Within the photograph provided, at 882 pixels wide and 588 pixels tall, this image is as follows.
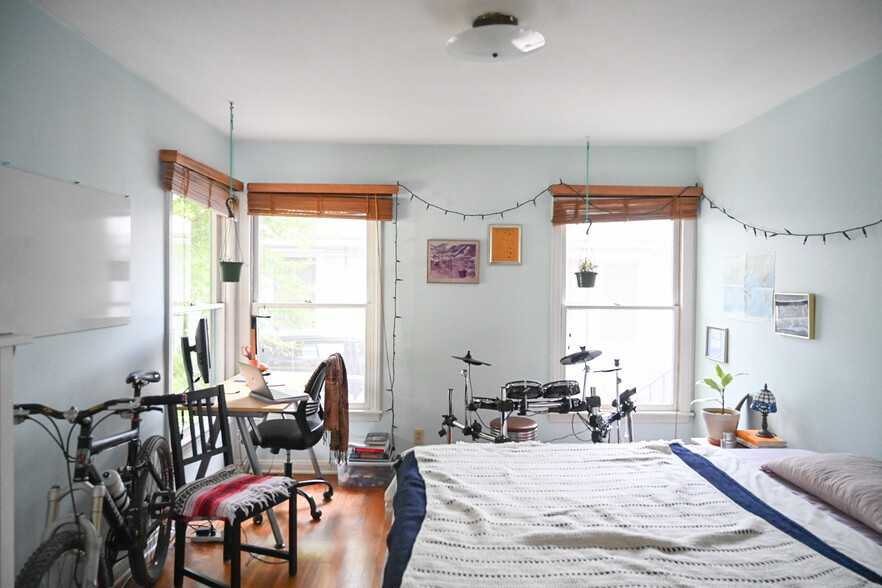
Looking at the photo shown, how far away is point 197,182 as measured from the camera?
10.9 feet

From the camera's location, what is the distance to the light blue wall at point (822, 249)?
97.0 inches

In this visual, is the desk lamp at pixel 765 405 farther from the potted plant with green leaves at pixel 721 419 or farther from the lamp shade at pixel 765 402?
the potted plant with green leaves at pixel 721 419

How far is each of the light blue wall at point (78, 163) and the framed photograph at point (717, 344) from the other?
3633 millimetres

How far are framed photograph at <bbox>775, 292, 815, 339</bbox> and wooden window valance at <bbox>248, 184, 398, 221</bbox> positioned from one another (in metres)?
2.67

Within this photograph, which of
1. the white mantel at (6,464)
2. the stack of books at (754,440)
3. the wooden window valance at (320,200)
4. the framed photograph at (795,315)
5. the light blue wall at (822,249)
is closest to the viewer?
the white mantel at (6,464)

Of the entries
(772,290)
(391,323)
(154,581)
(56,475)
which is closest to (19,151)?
(56,475)

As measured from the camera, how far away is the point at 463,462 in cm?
244

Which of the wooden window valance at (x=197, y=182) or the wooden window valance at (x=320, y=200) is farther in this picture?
the wooden window valance at (x=320, y=200)

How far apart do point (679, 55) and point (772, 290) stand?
157cm

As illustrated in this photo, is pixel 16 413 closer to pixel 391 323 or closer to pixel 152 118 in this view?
pixel 152 118

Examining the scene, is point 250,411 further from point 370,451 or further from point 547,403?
point 547,403

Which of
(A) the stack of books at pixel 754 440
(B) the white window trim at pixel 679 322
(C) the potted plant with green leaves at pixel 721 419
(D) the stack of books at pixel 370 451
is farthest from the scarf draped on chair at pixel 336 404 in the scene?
(A) the stack of books at pixel 754 440

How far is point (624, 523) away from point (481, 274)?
100 inches

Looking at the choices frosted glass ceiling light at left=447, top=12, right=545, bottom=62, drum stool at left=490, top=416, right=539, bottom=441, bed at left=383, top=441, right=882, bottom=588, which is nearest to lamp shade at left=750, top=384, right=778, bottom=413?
bed at left=383, top=441, right=882, bottom=588
